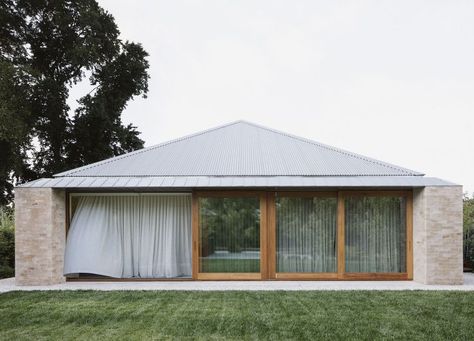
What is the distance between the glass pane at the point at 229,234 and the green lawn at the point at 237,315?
2.18m

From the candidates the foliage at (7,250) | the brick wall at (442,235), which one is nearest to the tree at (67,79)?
the foliage at (7,250)

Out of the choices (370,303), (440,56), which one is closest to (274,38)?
(440,56)

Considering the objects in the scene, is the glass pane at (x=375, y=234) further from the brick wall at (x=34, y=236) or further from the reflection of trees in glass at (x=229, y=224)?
the brick wall at (x=34, y=236)

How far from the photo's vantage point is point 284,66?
74.8 feet

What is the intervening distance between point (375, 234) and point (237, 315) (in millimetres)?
5764

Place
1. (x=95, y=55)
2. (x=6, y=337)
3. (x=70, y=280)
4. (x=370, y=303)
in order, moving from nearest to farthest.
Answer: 1. (x=6, y=337)
2. (x=370, y=303)
3. (x=70, y=280)
4. (x=95, y=55)

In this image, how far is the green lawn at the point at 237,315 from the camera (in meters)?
7.97

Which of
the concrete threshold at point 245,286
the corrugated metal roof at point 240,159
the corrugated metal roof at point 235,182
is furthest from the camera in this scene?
the corrugated metal roof at point 240,159

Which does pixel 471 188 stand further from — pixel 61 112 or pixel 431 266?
→ pixel 61 112

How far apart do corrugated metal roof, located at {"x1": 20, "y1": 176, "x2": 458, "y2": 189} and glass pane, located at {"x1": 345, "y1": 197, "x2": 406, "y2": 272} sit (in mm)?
659

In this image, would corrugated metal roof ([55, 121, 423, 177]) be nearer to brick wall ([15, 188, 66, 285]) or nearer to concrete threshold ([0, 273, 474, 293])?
brick wall ([15, 188, 66, 285])

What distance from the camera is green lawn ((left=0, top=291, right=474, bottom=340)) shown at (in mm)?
7973

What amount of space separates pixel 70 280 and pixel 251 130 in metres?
6.87

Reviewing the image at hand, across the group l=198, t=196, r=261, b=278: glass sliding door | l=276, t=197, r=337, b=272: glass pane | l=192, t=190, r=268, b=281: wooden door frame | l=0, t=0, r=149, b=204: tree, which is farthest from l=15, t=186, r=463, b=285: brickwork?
l=0, t=0, r=149, b=204: tree
